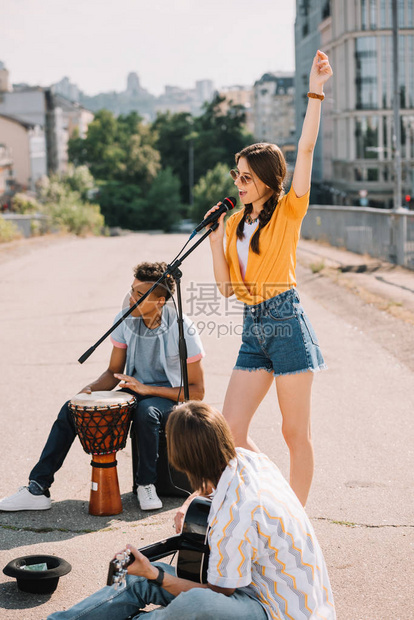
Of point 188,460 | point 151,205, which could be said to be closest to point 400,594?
point 188,460

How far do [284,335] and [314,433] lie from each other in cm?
265

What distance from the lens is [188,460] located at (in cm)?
307

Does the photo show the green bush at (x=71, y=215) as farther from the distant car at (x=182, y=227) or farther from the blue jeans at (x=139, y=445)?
the distant car at (x=182, y=227)

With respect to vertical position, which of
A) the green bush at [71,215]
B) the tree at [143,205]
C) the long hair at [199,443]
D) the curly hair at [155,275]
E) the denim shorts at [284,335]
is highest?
the tree at [143,205]

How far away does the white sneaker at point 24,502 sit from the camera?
5.04 meters

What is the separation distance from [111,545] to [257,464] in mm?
1635

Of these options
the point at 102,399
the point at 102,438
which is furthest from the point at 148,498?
the point at 102,399

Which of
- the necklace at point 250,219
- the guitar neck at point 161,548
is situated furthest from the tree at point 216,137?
the guitar neck at point 161,548

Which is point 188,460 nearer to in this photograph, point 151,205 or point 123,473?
point 123,473

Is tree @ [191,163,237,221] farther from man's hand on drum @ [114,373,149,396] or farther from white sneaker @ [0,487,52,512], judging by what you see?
white sneaker @ [0,487,52,512]

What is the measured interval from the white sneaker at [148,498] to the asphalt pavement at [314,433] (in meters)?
0.05

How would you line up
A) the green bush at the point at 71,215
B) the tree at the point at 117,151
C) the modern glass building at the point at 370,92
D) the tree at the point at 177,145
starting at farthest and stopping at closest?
the tree at the point at 177,145
the tree at the point at 117,151
the modern glass building at the point at 370,92
the green bush at the point at 71,215

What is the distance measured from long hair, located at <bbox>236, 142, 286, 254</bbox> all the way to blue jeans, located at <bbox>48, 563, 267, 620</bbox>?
1723 mm

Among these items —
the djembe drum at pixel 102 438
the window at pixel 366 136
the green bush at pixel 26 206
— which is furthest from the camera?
the window at pixel 366 136
